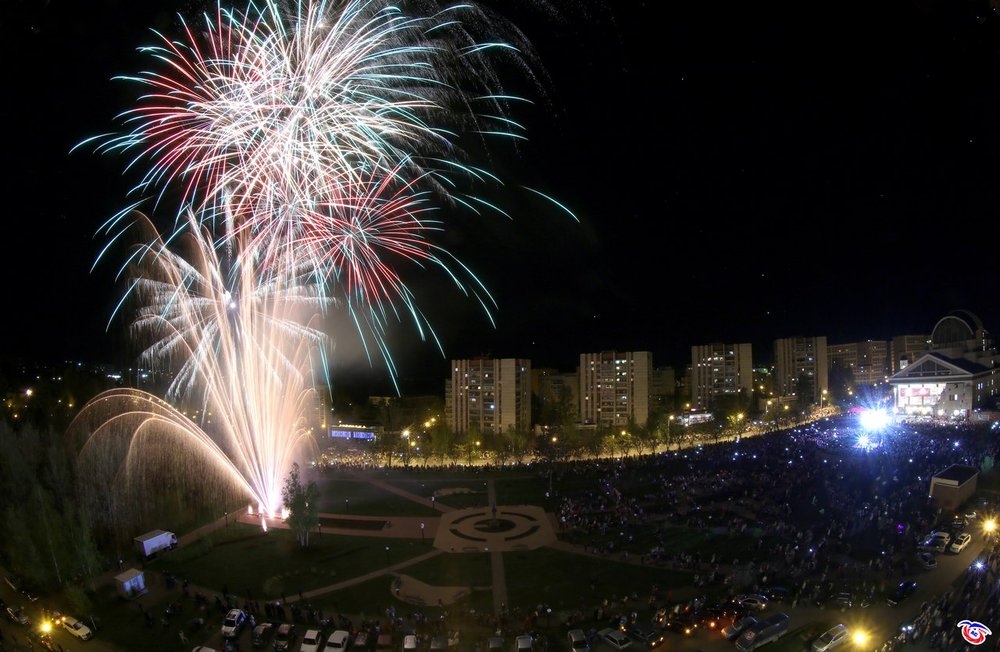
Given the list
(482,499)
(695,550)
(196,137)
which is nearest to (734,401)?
(482,499)

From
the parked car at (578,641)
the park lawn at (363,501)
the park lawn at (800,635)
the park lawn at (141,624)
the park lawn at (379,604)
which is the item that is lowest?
the park lawn at (363,501)

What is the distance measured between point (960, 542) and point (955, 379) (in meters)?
35.0

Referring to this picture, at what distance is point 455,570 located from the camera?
17562mm

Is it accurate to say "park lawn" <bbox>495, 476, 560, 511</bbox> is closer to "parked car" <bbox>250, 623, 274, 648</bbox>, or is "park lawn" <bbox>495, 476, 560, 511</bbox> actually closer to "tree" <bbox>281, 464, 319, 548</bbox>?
"tree" <bbox>281, 464, 319, 548</bbox>

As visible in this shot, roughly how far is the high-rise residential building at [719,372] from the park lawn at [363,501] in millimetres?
40963

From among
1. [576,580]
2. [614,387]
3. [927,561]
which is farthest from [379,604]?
[614,387]

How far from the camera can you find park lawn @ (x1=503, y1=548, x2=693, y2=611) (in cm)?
1496

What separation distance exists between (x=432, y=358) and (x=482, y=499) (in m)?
63.5

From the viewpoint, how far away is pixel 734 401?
172ft

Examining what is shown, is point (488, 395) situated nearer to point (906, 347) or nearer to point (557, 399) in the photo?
point (557, 399)

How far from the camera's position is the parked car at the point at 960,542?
1603 cm

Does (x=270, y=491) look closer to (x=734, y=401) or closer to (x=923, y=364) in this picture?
(x=734, y=401)

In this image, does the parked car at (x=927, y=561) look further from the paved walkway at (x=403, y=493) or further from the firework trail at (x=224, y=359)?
the firework trail at (x=224, y=359)

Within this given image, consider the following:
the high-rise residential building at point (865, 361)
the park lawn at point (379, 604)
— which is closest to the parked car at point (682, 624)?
the park lawn at point (379, 604)
